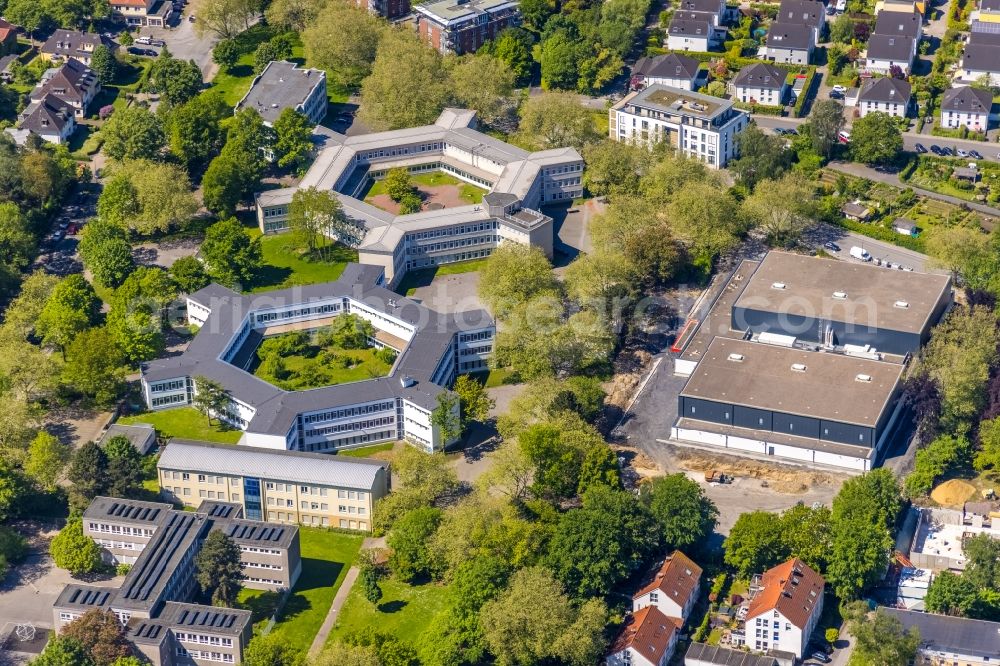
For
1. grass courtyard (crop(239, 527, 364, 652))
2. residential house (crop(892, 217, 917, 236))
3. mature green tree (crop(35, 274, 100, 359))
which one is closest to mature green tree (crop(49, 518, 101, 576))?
grass courtyard (crop(239, 527, 364, 652))

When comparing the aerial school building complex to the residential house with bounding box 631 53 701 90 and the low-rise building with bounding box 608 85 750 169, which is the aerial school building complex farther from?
the residential house with bounding box 631 53 701 90

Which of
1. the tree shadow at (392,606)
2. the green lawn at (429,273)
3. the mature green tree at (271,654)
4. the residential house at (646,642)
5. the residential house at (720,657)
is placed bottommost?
the green lawn at (429,273)

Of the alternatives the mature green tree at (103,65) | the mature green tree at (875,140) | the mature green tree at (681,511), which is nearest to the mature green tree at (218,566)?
the mature green tree at (681,511)

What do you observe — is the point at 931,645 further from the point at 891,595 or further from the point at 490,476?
the point at 490,476

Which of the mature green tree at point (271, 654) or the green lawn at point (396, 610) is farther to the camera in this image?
the green lawn at point (396, 610)

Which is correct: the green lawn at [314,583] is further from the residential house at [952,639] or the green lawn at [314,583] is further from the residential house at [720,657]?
the residential house at [952,639]
